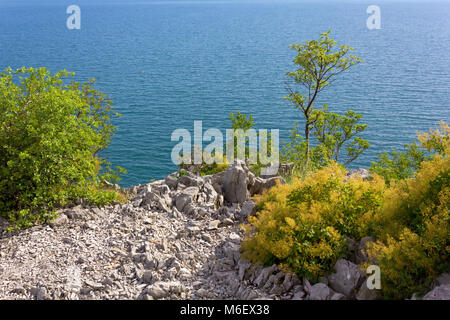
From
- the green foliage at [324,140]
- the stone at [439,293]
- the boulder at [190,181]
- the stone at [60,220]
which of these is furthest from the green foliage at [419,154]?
the stone at [60,220]

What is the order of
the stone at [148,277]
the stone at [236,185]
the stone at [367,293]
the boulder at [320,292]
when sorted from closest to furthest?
the stone at [367,293], the boulder at [320,292], the stone at [148,277], the stone at [236,185]

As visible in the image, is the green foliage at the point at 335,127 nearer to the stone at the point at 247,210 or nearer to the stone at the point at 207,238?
the stone at the point at 247,210

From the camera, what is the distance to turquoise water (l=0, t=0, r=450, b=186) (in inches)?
2093

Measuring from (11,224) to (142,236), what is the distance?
5599 mm

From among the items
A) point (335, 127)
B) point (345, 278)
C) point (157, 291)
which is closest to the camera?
point (345, 278)

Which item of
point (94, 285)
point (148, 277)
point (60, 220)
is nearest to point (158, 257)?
point (148, 277)

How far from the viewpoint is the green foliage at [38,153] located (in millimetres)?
16250

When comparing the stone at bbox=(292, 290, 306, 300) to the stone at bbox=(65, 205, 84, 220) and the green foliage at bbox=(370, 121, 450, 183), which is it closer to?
the green foliage at bbox=(370, 121, 450, 183)

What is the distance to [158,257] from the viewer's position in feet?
45.6

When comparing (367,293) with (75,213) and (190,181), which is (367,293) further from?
(75,213)

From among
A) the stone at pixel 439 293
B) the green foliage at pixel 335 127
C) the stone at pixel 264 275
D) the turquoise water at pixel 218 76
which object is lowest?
the stone at pixel 264 275

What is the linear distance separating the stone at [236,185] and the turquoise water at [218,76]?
23995 millimetres

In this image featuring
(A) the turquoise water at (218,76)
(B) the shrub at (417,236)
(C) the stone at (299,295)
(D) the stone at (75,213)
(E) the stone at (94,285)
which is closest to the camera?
(B) the shrub at (417,236)

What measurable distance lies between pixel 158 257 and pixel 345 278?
617 cm
